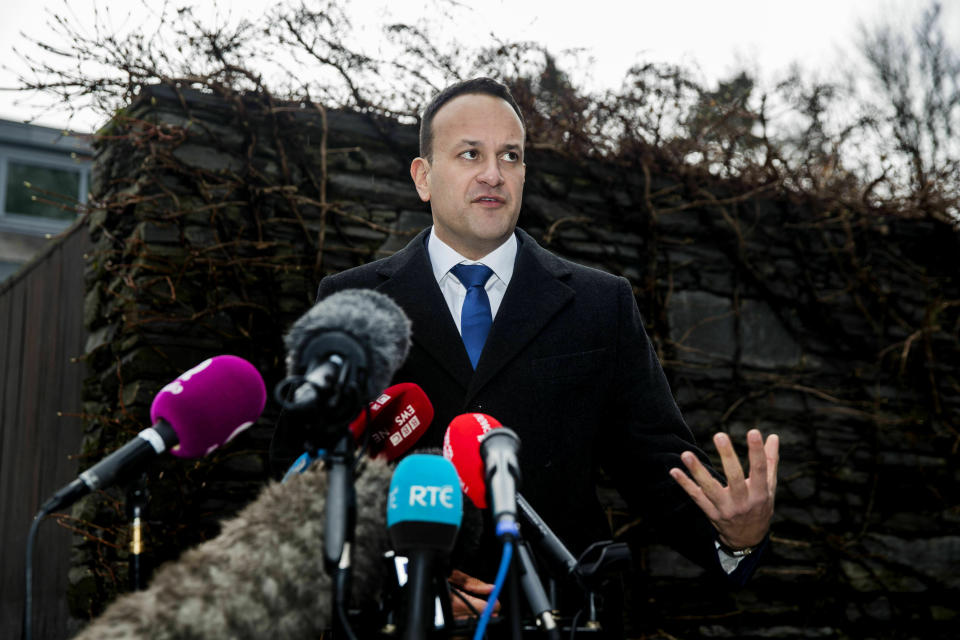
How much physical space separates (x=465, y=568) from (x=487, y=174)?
3.54 ft

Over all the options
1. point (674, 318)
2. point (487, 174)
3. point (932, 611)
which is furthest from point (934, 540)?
point (487, 174)

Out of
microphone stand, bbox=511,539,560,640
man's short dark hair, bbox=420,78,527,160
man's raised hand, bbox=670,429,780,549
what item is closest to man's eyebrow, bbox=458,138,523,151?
man's short dark hair, bbox=420,78,527,160

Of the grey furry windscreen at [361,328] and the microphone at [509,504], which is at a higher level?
the grey furry windscreen at [361,328]

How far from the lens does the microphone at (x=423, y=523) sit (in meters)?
1.17

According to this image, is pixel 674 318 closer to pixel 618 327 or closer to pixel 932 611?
pixel 932 611

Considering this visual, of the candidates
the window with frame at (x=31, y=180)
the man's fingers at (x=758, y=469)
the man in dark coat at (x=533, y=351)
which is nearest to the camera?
the man's fingers at (x=758, y=469)

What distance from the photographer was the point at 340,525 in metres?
1.16

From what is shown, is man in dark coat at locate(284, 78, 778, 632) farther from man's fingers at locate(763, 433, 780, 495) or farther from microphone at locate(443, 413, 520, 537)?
microphone at locate(443, 413, 520, 537)

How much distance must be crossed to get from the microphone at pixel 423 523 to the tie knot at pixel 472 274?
1253 millimetres

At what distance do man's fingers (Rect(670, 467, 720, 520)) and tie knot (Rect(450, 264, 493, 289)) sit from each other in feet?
2.84

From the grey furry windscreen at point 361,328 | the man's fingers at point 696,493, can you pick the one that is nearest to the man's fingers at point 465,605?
the grey furry windscreen at point 361,328

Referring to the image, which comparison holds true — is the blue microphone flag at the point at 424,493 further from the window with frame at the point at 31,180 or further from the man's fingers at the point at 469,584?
the window with frame at the point at 31,180

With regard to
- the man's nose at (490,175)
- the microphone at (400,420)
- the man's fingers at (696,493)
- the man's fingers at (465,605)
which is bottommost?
the man's fingers at (465,605)

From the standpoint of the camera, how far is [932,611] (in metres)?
5.43
